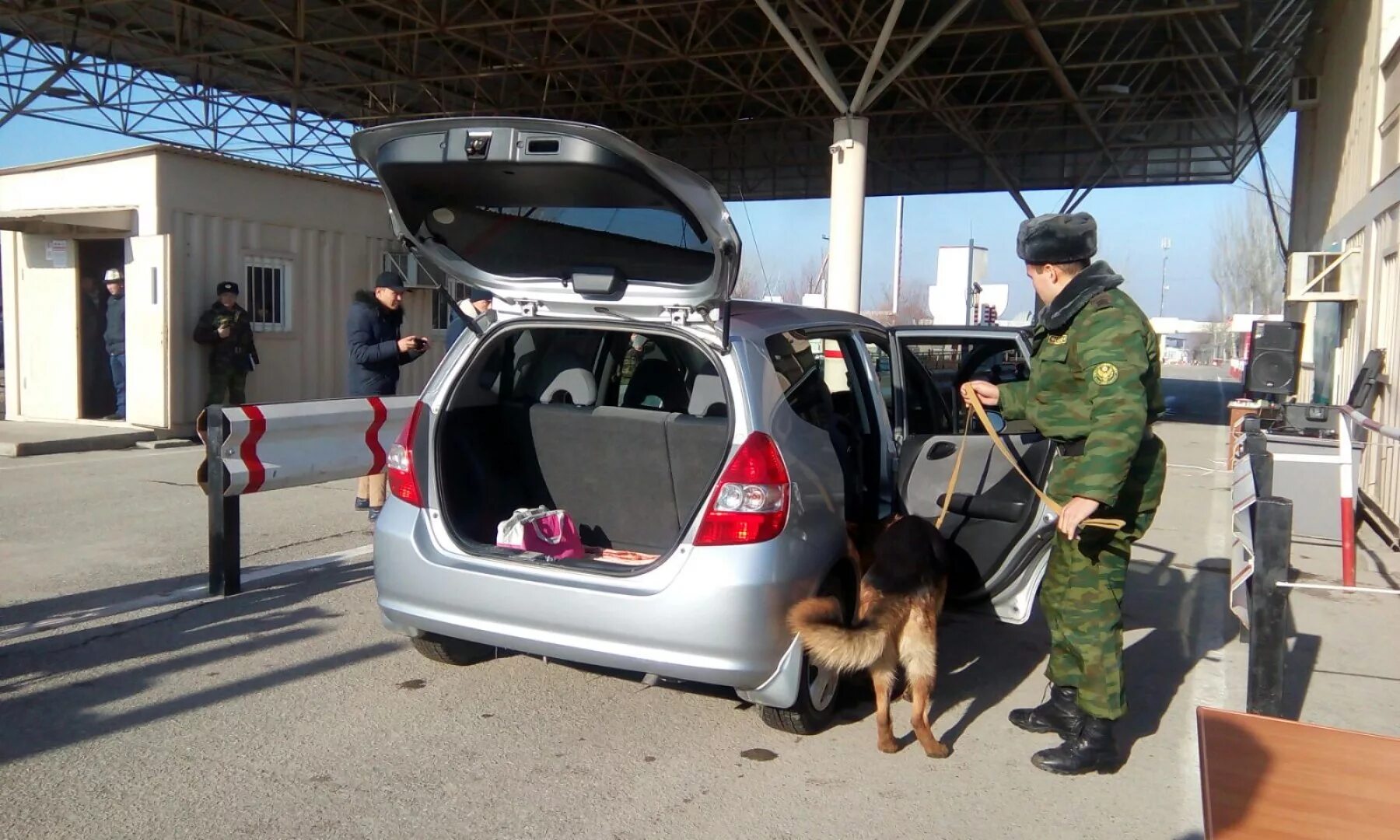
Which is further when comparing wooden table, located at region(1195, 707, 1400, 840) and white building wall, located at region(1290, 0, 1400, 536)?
white building wall, located at region(1290, 0, 1400, 536)

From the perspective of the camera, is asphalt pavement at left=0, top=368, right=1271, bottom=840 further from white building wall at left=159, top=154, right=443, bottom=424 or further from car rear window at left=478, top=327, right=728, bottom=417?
white building wall at left=159, top=154, right=443, bottom=424

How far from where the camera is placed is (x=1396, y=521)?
8.47 metres

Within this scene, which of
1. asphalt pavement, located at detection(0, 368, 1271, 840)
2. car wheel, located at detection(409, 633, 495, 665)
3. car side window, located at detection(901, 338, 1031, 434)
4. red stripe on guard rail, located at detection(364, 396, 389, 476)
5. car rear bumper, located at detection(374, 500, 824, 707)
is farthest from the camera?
red stripe on guard rail, located at detection(364, 396, 389, 476)

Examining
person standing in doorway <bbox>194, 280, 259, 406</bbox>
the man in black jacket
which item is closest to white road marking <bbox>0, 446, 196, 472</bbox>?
person standing in doorway <bbox>194, 280, 259, 406</bbox>

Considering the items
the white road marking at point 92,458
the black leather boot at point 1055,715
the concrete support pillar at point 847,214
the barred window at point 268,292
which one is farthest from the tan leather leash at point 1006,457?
the concrete support pillar at point 847,214

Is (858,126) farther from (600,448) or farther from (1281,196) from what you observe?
(1281,196)

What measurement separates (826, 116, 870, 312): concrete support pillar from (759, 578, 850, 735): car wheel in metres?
12.2

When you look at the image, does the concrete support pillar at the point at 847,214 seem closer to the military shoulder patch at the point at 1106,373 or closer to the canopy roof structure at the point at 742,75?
the canopy roof structure at the point at 742,75

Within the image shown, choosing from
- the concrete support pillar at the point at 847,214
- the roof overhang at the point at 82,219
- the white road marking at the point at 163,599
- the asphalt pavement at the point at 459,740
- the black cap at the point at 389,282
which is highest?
the concrete support pillar at the point at 847,214

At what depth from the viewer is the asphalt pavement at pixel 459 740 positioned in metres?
3.43

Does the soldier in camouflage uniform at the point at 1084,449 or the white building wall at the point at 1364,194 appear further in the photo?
the white building wall at the point at 1364,194

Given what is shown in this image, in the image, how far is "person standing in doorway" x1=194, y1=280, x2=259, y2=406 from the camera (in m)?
12.0

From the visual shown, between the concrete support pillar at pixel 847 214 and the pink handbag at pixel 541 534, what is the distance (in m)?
11.9

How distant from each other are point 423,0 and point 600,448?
16.2 meters
